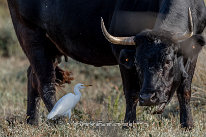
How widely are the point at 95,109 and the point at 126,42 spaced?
224 centimetres

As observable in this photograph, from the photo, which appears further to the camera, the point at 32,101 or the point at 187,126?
the point at 32,101

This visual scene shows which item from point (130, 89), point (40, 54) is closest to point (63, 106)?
point (130, 89)

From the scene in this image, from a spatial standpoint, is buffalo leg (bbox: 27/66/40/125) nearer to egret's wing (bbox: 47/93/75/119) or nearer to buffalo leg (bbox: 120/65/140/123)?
egret's wing (bbox: 47/93/75/119)

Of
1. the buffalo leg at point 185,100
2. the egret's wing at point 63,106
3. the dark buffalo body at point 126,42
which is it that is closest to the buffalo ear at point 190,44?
the dark buffalo body at point 126,42

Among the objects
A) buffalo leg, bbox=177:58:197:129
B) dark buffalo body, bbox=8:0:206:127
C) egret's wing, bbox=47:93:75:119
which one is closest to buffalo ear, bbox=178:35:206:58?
dark buffalo body, bbox=8:0:206:127

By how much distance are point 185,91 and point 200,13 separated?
932mm

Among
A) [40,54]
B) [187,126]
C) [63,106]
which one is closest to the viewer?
[63,106]

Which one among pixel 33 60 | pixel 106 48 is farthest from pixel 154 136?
pixel 33 60

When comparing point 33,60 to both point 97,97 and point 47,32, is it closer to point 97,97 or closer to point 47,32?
point 47,32

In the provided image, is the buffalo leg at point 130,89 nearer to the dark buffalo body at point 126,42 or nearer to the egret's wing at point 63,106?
the dark buffalo body at point 126,42

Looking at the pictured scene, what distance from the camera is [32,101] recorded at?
6.55 metres

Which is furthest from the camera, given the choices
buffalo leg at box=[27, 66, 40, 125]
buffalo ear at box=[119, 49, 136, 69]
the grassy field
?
buffalo leg at box=[27, 66, 40, 125]

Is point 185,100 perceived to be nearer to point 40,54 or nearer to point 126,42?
point 126,42

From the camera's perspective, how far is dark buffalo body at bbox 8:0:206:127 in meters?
4.54
